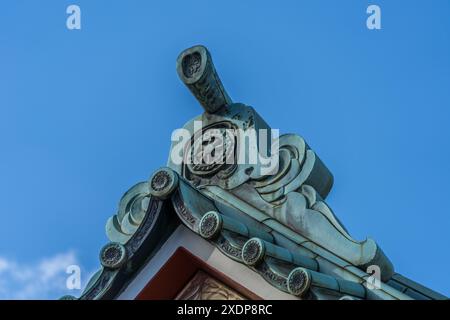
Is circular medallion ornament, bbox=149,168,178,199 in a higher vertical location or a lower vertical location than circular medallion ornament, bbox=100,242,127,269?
higher

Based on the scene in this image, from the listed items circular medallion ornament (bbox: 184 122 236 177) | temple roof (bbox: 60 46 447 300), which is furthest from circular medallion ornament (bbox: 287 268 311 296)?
circular medallion ornament (bbox: 184 122 236 177)

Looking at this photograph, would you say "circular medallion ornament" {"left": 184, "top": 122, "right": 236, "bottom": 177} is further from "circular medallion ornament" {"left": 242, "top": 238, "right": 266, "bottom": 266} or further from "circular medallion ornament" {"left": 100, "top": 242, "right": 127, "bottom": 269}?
"circular medallion ornament" {"left": 242, "top": 238, "right": 266, "bottom": 266}

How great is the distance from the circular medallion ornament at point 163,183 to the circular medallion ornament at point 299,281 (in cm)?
175

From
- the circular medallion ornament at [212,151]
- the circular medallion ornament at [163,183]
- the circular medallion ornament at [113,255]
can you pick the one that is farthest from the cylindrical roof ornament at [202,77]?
the circular medallion ornament at [113,255]

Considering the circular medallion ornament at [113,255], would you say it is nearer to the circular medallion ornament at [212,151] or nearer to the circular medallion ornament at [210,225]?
the circular medallion ornament at [210,225]

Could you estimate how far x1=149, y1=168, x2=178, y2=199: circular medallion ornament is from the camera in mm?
12922

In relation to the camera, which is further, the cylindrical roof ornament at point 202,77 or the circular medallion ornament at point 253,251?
the cylindrical roof ornament at point 202,77

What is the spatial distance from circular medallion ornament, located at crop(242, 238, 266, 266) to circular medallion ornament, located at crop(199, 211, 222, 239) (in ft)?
1.26

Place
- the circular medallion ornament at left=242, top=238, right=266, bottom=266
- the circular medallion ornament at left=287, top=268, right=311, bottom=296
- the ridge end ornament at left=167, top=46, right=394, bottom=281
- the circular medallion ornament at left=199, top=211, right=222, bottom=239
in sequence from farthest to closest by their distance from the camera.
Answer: the ridge end ornament at left=167, top=46, right=394, bottom=281 < the circular medallion ornament at left=199, top=211, right=222, bottom=239 < the circular medallion ornament at left=242, top=238, right=266, bottom=266 < the circular medallion ornament at left=287, top=268, right=311, bottom=296

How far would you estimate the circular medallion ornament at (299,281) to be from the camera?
1195 cm

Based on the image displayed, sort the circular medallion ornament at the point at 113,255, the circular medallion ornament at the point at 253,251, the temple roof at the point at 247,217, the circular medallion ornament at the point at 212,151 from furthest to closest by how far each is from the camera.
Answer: the circular medallion ornament at the point at 212,151, the circular medallion ornament at the point at 113,255, the temple roof at the point at 247,217, the circular medallion ornament at the point at 253,251
